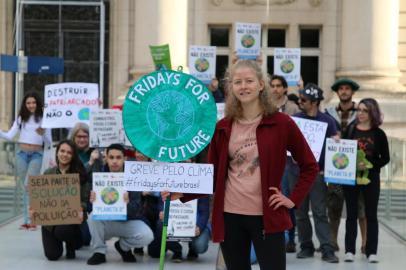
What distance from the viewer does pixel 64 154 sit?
9.06 metres

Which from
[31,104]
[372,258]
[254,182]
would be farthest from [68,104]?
[254,182]

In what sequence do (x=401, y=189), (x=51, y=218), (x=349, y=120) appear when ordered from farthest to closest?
(x=401, y=189) → (x=349, y=120) → (x=51, y=218)

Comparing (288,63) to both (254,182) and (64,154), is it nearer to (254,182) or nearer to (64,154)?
(64,154)

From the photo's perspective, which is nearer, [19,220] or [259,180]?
[259,180]

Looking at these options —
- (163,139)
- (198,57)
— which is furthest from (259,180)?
(198,57)

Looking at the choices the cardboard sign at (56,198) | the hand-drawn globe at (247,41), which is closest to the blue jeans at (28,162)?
the cardboard sign at (56,198)

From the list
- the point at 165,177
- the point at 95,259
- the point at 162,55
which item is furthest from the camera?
the point at 162,55

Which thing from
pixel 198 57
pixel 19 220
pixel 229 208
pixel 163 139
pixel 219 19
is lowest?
pixel 19 220

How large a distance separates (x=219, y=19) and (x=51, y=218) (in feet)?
44.2

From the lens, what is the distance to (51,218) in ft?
29.0

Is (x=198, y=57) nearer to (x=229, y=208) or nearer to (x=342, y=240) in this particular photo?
(x=342, y=240)

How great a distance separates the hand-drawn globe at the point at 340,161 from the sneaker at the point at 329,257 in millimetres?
900

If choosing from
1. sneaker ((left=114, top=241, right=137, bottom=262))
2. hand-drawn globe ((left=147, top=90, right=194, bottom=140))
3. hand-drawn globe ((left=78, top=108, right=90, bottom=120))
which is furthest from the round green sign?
hand-drawn globe ((left=78, top=108, right=90, bottom=120))

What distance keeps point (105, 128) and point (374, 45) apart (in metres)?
10.2
